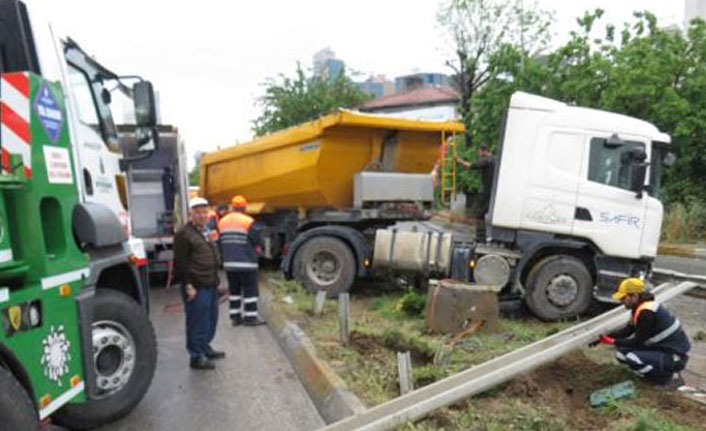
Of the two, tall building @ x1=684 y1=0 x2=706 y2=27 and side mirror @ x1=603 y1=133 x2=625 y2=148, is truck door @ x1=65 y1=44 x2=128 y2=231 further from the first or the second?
tall building @ x1=684 y1=0 x2=706 y2=27

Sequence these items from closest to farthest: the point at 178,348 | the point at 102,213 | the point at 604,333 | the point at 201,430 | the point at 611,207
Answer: the point at 102,213, the point at 201,430, the point at 604,333, the point at 178,348, the point at 611,207

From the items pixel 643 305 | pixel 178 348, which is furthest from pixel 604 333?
pixel 178 348

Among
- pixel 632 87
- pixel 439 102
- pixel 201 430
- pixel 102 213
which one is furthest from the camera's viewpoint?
pixel 439 102

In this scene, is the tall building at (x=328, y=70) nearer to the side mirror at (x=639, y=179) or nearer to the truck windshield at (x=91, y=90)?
the side mirror at (x=639, y=179)

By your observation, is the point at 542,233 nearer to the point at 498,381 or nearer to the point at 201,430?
the point at 498,381

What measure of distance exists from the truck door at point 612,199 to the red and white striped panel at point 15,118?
6371 millimetres

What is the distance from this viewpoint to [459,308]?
7199 millimetres

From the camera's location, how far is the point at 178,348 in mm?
7000

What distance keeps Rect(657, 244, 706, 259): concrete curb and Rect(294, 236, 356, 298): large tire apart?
31.6 feet

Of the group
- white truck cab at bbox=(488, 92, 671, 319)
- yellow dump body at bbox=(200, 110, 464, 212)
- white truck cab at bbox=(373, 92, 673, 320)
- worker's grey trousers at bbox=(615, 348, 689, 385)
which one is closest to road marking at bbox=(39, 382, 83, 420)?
worker's grey trousers at bbox=(615, 348, 689, 385)

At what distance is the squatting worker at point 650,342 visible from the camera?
5.32m

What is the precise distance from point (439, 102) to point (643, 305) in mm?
47238

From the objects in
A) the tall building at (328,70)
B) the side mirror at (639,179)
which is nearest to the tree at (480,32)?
the tall building at (328,70)

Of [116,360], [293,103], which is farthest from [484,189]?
[293,103]
